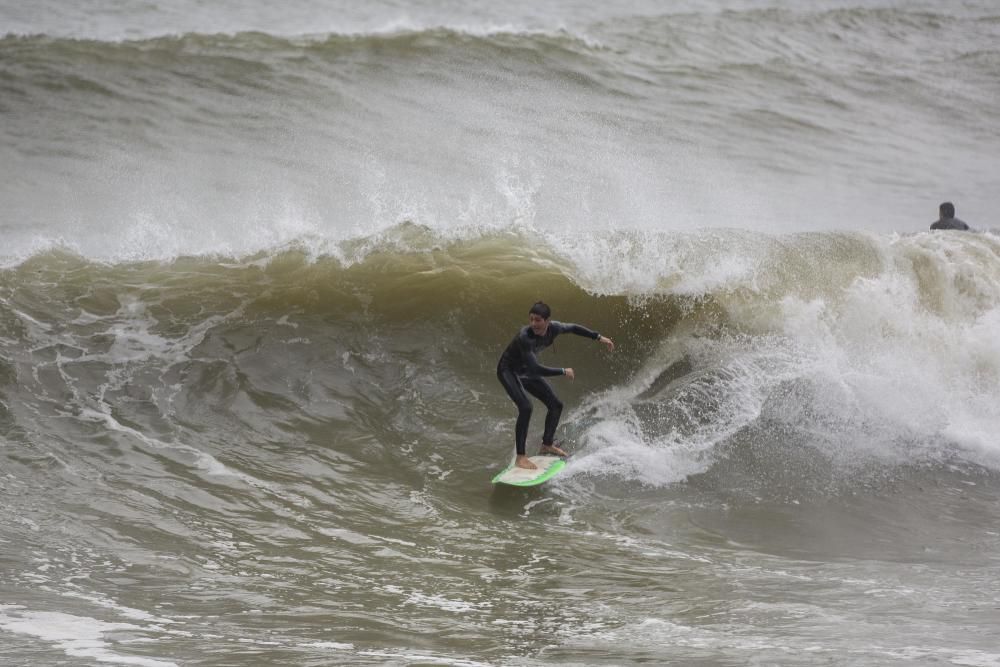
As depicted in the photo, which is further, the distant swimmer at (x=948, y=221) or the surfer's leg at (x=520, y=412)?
the distant swimmer at (x=948, y=221)

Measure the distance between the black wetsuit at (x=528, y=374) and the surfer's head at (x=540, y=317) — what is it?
56 mm

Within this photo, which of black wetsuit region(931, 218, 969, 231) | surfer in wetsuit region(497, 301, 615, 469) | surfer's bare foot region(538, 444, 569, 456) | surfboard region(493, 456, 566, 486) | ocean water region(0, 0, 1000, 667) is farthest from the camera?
black wetsuit region(931, 218, 969, 231)

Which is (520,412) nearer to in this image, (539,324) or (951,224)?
(539,324)

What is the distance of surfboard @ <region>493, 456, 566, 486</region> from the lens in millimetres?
8383

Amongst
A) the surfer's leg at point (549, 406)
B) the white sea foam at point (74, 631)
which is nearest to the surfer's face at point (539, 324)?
the surfer's leg at point (549, 406)

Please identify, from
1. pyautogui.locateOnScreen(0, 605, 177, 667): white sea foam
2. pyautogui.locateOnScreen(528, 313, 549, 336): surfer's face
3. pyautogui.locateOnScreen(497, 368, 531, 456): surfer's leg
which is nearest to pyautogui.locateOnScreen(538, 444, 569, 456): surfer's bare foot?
pyautogui.locateOnScreen(497, 368, 531, 456): surfer's leg

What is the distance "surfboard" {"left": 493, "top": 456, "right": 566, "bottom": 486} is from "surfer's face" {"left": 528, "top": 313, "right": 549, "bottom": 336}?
107 centimetres

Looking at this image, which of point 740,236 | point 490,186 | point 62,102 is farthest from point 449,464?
point 62,102

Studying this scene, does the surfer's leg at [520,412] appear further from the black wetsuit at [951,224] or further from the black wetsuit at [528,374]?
the black wetsuit at [951,224]

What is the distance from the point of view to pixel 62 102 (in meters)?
17.7

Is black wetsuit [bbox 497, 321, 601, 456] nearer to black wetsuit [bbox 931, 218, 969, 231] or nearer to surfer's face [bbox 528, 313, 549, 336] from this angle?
surfer's face [bbox 528, 313, 549, 336]

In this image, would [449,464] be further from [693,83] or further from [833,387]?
[693,83]

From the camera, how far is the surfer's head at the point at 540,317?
27.9 feet

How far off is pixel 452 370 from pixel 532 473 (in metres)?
2.17
